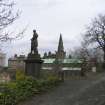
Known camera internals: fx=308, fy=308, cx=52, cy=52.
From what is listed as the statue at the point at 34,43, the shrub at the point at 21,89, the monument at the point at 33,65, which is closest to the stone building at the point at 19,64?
the statue at the point at 34,43

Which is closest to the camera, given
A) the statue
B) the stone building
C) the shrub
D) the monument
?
the shrub

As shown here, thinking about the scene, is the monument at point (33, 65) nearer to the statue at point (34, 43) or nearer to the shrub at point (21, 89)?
the statue at point (34, 43)

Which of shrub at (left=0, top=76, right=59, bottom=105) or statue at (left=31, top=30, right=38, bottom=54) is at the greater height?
statue at (left=31, top=30, right=38, bottom=54)

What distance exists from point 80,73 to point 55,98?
2941cm

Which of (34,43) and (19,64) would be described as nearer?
(34,43)

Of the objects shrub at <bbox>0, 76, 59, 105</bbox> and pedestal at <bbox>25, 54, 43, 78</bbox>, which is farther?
pedestal at <bbox>25, 54, 43, 78</bbox>

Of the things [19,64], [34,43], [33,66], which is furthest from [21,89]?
[19,64]

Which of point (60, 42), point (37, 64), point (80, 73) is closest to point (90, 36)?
point (60, 42)

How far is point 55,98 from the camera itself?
1734cm

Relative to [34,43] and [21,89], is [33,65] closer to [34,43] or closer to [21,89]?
[34,43]

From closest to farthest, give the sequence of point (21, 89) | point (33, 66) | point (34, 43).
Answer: point (21, 89), point (33, 66), point (34, 43)

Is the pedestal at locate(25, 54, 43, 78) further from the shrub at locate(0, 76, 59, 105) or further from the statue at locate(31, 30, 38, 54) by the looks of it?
the shrub at locate(0, 76, 59, 105)

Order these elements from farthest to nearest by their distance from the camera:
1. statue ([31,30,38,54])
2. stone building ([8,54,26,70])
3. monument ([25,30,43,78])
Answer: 1. stone building ([8,54,26,70])
2. statue ([31,30,38,54])
3. monument ([25,30,43,78])

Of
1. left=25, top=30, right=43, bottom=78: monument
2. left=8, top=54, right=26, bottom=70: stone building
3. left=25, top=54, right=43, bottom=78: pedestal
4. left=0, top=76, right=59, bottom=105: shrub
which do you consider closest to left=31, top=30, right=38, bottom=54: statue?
left=25, top=30, right=43, bottom=78: monument
